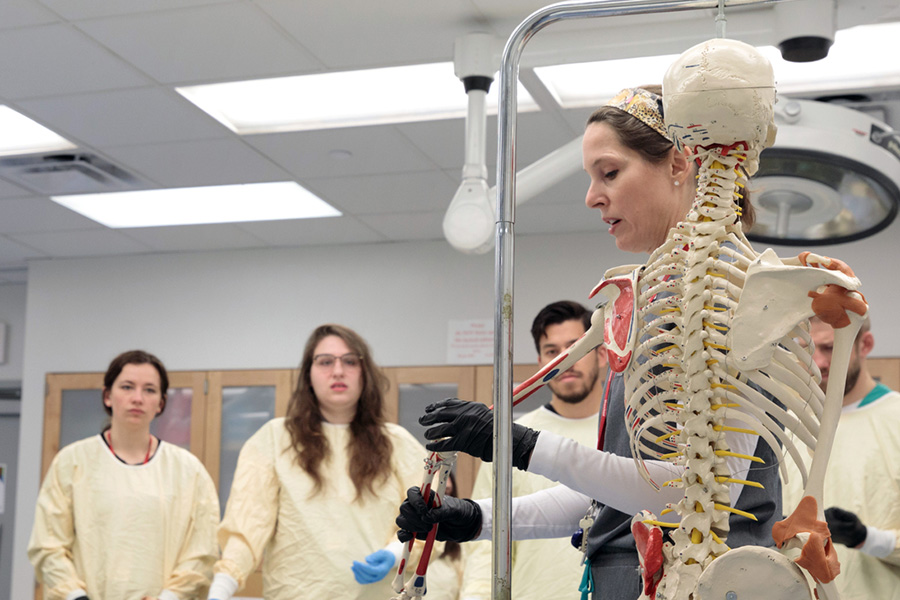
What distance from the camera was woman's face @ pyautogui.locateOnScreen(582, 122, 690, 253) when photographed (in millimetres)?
1335

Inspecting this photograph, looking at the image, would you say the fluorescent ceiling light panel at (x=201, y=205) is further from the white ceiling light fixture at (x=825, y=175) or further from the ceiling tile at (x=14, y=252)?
the white ceiling light fixture at (x=825, y=175)

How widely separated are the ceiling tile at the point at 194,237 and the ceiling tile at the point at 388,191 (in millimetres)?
856

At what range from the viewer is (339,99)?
3.82 m

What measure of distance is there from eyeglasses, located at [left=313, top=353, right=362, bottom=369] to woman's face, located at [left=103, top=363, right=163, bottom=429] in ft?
2.80

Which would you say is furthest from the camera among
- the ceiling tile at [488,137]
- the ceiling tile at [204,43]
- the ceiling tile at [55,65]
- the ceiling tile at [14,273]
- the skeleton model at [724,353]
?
the ceiling tile at [14,273]

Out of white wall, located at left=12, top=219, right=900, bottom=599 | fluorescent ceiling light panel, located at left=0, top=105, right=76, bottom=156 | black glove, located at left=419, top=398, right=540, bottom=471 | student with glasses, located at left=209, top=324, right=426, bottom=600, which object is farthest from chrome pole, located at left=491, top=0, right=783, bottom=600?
white wall, located at left=12, top=219, right=900, bottom=599

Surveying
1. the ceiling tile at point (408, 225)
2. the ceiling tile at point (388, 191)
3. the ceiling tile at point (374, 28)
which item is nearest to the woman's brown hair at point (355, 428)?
the ceiling tile at point (374, 28)

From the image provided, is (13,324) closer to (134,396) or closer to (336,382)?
(134,396)

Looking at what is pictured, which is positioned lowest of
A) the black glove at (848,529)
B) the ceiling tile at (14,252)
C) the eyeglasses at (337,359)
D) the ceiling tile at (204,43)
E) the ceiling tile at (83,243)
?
the black glove at (848,529)

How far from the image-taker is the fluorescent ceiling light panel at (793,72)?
10.7 feet

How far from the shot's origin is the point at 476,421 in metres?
1.22

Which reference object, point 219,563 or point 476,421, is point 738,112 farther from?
point 219,563

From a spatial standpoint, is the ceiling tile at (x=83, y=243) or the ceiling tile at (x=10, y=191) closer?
the ceiling tile at (x=10, y=191)

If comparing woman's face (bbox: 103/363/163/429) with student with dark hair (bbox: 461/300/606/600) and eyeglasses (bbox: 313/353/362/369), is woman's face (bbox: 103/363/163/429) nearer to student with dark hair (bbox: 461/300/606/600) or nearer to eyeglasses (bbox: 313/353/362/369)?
eyeglasses (bbox: 313/353/362/369)
